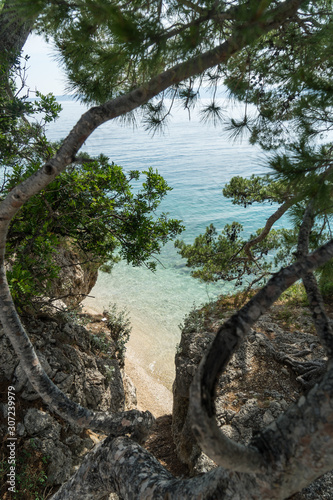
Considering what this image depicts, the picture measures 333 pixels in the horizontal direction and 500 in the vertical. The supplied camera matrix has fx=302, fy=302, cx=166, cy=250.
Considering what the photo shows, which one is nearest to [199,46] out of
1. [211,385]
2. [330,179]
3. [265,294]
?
[330,179]

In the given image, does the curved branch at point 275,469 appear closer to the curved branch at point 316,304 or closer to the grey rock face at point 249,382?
the curved branch at point 316,304

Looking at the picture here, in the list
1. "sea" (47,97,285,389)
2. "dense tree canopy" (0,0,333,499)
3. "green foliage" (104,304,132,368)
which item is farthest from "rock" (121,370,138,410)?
"dense tree canopy" (0,0,333,499)

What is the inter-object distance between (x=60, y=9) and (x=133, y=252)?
2.85 m

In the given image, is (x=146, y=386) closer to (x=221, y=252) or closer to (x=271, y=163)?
(x=221, y=252)

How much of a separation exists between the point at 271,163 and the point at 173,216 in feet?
57.7

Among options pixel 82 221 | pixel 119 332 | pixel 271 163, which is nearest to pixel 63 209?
pixel 82 221

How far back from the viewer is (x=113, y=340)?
6.34 metres

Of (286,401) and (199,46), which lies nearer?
(199,46)

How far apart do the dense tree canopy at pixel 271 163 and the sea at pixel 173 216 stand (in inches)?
22.5

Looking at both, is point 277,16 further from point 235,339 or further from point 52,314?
point 52,314

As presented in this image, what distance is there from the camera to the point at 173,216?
20.3 metres

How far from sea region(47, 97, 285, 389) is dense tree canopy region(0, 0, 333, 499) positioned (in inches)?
22.5

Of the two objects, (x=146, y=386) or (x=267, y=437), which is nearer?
(x=267, y=437)

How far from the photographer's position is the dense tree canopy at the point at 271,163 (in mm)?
1307
